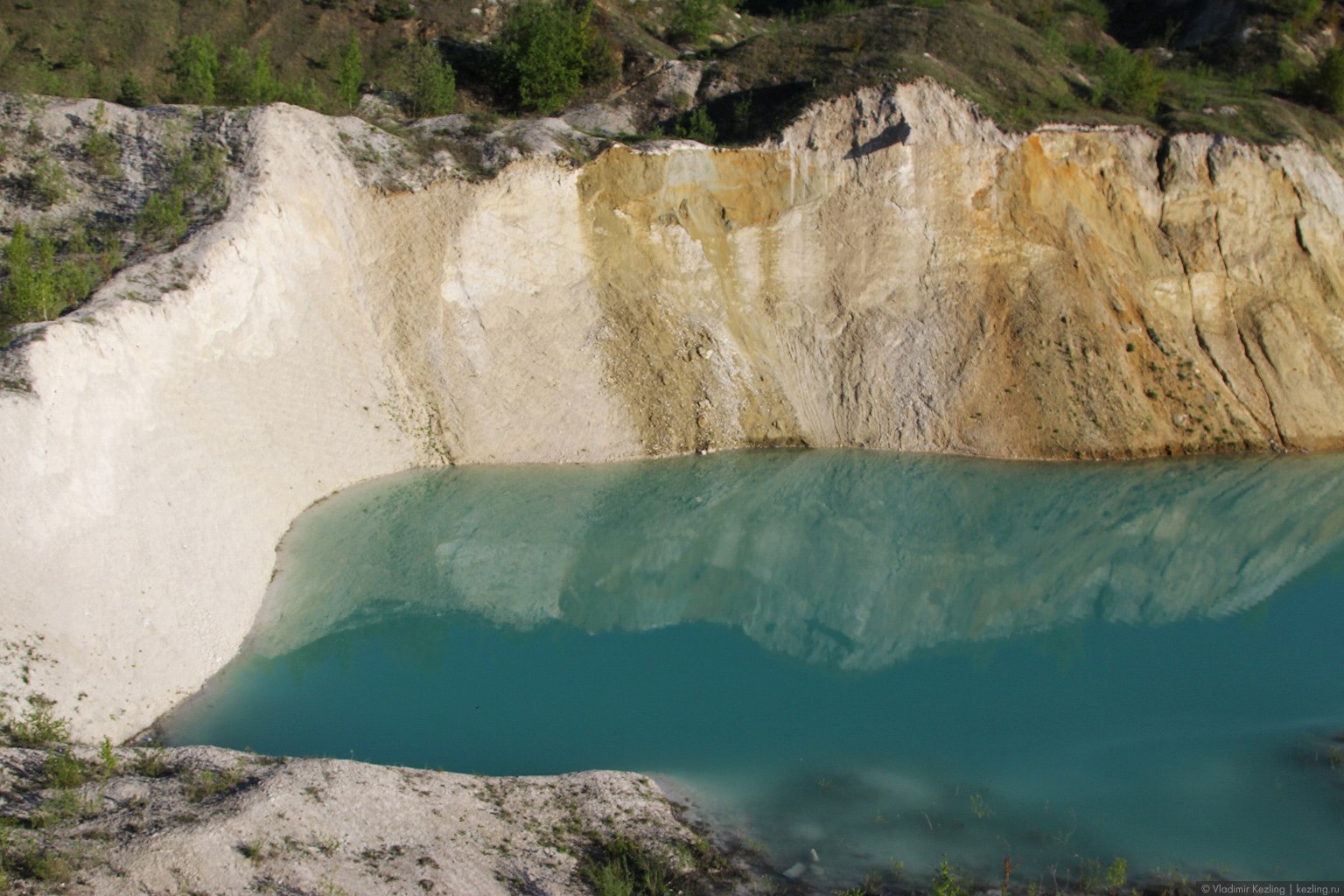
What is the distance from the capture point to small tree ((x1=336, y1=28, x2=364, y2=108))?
88.7 ft

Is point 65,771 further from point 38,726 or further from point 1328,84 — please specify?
point 1328,84

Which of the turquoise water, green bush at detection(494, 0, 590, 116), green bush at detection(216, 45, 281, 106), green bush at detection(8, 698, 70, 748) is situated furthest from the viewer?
green bush at detection(494, 0, 590, 116)

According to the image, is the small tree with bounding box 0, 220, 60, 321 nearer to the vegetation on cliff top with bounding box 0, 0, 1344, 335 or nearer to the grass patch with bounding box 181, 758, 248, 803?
the vegetation on cliff top with bounding box 0, 0, 1344, 335

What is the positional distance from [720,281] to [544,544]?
9225 millimetres

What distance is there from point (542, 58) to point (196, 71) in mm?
8732

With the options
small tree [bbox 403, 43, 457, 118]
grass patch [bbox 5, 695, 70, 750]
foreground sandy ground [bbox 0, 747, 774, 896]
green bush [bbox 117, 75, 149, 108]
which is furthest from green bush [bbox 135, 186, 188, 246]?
foreground sandy ground [bbox 0, 747, 774, 896]

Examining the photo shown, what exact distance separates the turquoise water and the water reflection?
0.07m

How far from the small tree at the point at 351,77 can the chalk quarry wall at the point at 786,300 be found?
5.77 metres

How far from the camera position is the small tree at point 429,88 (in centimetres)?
2661

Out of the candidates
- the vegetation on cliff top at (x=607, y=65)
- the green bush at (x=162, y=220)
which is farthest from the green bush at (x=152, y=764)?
the vegetation on cliff top at (x=607, y=65)

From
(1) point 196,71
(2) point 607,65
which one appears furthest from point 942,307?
(1) point 196,71

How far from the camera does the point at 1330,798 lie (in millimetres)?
10562

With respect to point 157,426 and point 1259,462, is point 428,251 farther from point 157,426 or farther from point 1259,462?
point 1259,462

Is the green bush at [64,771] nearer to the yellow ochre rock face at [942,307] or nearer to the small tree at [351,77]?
the yellow ochre rock face at [942,307]
